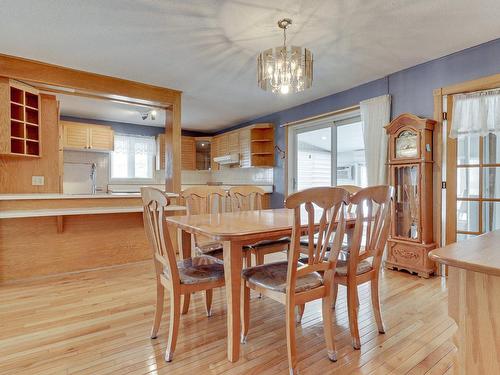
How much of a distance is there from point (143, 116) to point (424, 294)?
195 inches

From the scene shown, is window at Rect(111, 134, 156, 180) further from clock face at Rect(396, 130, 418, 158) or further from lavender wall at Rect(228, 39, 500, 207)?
clock face at Rect(396, 130, 418, 158)

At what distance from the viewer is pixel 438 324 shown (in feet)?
6.57

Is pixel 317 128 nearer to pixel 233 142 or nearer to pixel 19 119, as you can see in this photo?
pixel 233 142

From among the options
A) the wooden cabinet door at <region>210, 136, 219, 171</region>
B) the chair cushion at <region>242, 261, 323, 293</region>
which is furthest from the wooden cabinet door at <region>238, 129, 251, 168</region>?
the chair cushion at <region>242, 261, 323, 293</region>

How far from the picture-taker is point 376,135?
359 cm

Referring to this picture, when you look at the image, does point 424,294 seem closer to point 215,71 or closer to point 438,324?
point 438,324

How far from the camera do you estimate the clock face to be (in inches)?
123

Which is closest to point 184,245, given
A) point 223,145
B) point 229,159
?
point 229,159

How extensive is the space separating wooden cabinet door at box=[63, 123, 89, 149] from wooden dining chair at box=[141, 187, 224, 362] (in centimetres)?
430

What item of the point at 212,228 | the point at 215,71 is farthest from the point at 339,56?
the point at 212,228

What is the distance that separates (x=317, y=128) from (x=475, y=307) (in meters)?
4.26

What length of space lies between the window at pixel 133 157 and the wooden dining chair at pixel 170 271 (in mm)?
4762

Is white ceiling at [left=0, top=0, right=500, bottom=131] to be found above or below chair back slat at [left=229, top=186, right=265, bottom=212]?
above

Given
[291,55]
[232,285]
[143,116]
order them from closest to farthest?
[232,285]
[291,55]
[143,116]
